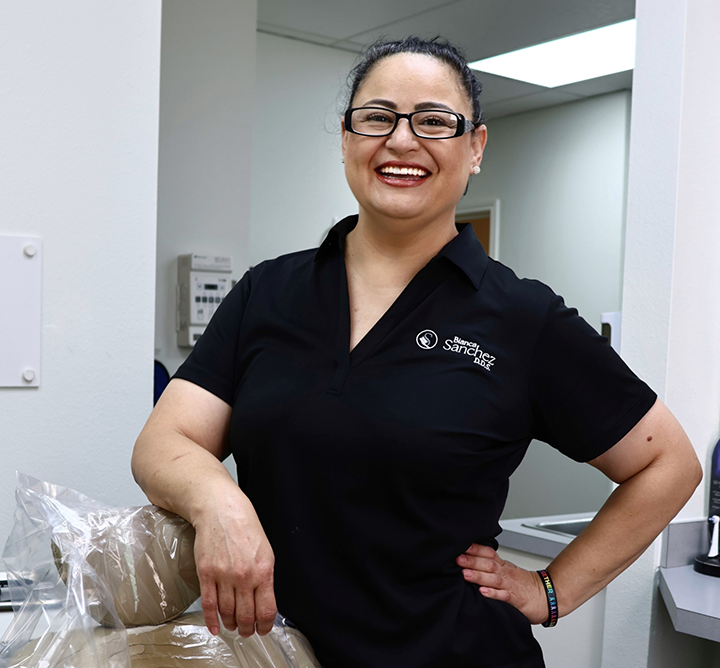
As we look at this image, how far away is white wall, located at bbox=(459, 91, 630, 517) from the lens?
4.75 metres

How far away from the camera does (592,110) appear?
4891mm

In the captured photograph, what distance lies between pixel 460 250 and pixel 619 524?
50cm

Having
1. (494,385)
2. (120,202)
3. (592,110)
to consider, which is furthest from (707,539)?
(592,110)

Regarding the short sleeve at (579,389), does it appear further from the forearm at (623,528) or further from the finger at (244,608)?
the finger at (244,608)

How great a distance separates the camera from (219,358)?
1.19 meters

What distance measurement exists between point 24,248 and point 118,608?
0.67 meters

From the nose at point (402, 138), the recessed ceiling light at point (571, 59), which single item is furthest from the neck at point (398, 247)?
the recessed ceiling light at point (571, 59)

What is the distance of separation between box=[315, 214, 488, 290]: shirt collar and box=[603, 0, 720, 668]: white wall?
73 cm

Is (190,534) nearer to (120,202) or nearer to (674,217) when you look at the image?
(120,202)

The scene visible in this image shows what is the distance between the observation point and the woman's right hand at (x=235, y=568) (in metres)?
0.95

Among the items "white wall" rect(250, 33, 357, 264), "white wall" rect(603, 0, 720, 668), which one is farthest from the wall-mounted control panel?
"white wall" rect(603, 0, 720, 668)

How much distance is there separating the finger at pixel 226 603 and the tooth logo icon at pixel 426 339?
Result: 1.34 ft

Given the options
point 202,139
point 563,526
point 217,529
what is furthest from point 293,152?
point 217,529

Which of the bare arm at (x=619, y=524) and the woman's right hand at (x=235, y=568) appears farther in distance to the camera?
the bare arm at (x=619, y=524)
